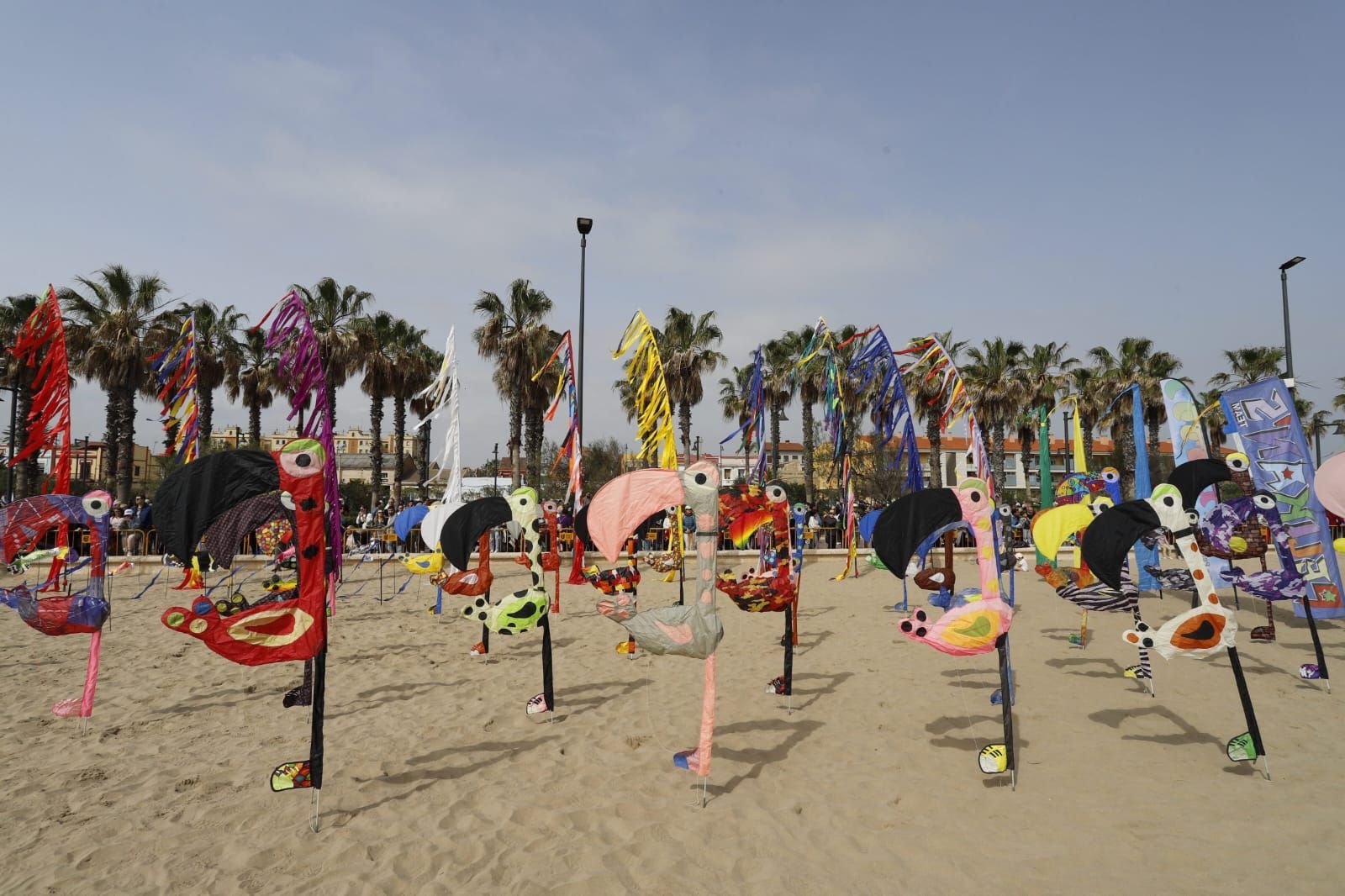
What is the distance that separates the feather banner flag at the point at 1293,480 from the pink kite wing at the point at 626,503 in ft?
30.9

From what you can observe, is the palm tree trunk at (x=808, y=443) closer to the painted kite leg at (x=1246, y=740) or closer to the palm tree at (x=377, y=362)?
the palm tree at (x=377, y=362)

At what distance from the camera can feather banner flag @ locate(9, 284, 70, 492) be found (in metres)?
7.66

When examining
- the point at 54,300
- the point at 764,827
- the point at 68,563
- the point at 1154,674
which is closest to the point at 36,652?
the point at 68,563

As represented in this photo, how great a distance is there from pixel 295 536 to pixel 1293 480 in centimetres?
1239

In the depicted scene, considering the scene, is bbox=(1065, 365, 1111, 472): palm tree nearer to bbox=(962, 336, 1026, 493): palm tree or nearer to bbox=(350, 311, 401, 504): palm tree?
bbox=(962, 336, 1026, 493): palm tree

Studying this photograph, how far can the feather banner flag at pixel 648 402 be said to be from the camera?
1247 centimetres

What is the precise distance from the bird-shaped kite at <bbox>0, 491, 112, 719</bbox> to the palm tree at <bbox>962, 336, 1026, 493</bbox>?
3223 cm

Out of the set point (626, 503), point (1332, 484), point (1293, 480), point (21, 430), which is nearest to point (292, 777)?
point (626, 503)

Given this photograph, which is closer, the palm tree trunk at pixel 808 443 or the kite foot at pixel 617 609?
the kite foot at pixel 617 609

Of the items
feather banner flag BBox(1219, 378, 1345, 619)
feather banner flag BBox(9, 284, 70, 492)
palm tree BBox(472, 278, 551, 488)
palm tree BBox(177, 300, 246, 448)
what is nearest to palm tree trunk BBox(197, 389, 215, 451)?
palm tree BBox(177, 300, 246, 448)

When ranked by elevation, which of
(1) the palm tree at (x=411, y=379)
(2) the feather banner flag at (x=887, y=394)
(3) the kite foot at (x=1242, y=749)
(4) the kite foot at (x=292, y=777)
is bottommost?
(3) the kite foot at (x=1242, y=749)

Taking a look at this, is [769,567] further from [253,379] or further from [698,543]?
[253,379]

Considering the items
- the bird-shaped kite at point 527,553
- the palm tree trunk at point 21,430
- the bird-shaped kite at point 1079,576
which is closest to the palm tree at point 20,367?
the palm tree trunk at point 21,430

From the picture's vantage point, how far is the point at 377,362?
94.1ft
